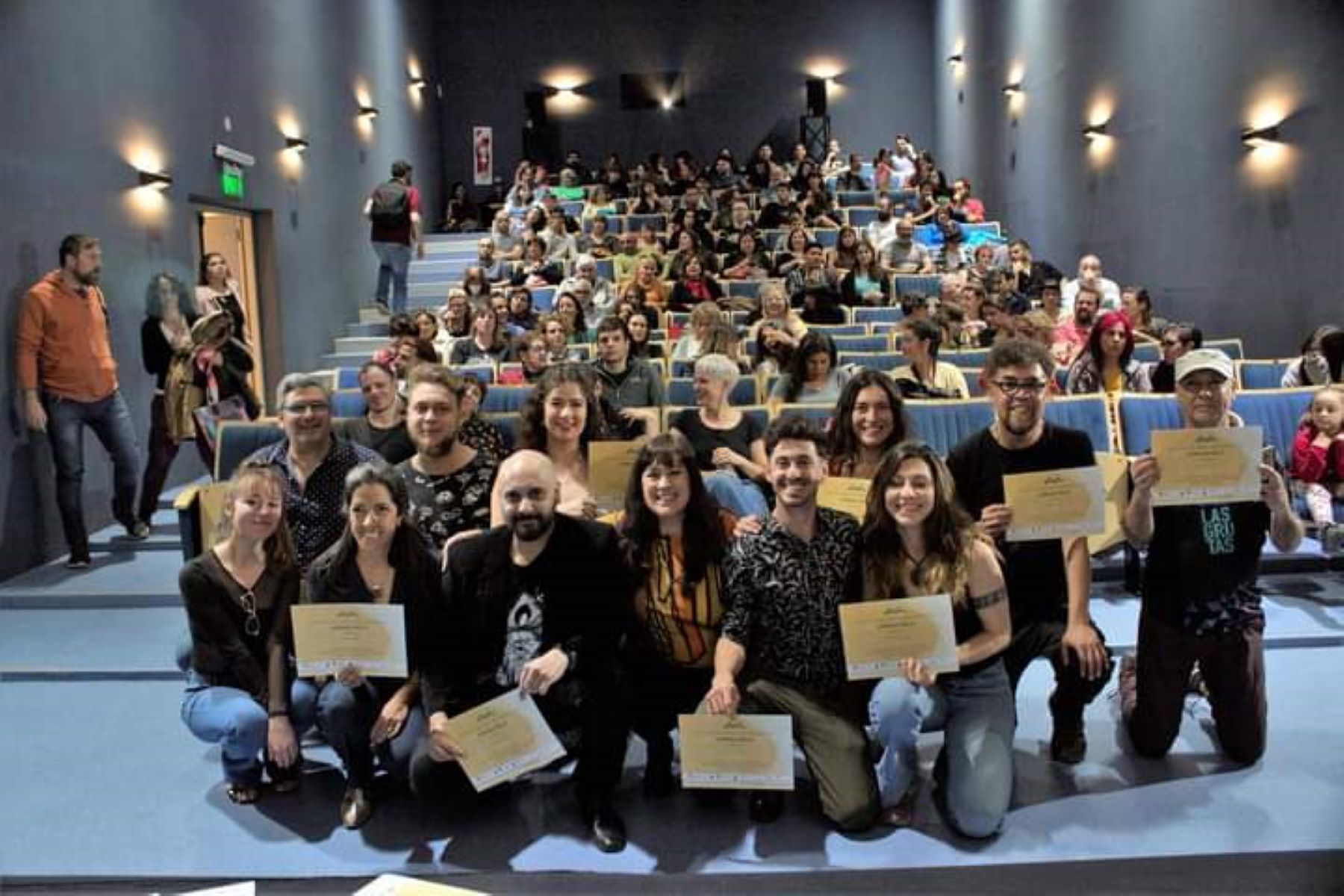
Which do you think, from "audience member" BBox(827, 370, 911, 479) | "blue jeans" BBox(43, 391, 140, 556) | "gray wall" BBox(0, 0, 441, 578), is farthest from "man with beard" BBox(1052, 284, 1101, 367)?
"gray wall" BBox(0, 0, 441, 578)

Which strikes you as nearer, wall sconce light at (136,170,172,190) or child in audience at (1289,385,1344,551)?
child in audience at (1289,385,1344,551)

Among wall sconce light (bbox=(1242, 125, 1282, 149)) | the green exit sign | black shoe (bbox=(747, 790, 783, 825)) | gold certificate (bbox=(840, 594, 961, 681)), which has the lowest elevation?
black shoe (bbox=(747, 790, 783, 825))

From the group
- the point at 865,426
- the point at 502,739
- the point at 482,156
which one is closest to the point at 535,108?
the point at 482,156

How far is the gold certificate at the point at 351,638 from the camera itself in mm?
2521

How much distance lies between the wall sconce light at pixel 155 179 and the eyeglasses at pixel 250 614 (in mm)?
A: 4845

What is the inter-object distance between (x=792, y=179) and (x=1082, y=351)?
9503 millimetres

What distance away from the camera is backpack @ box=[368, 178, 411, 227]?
950cm

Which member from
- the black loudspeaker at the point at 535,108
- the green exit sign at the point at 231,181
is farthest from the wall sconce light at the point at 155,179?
the black loudspeaker at the point at 535,108

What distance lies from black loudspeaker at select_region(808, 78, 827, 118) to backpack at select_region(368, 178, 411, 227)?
8698mm

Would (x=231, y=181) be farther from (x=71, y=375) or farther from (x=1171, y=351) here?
(x=1171, y=351)

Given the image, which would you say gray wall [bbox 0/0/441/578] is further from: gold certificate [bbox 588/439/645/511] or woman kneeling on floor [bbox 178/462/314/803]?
gold certificate [bbox 588/439/645/511]

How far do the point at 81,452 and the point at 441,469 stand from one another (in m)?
2.75

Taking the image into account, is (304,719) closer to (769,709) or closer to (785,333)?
(769,709)

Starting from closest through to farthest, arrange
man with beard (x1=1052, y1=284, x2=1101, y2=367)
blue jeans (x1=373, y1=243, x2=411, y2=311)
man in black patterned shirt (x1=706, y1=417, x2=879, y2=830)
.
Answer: man in black patterned shirt (x1=706, y1=417, x2=879, y2=830)
man with beard (x1=1052, y1=284, x2=1101, y2=367)
blue jeans (x1=373, y1=243, x2=411, y2=311)
